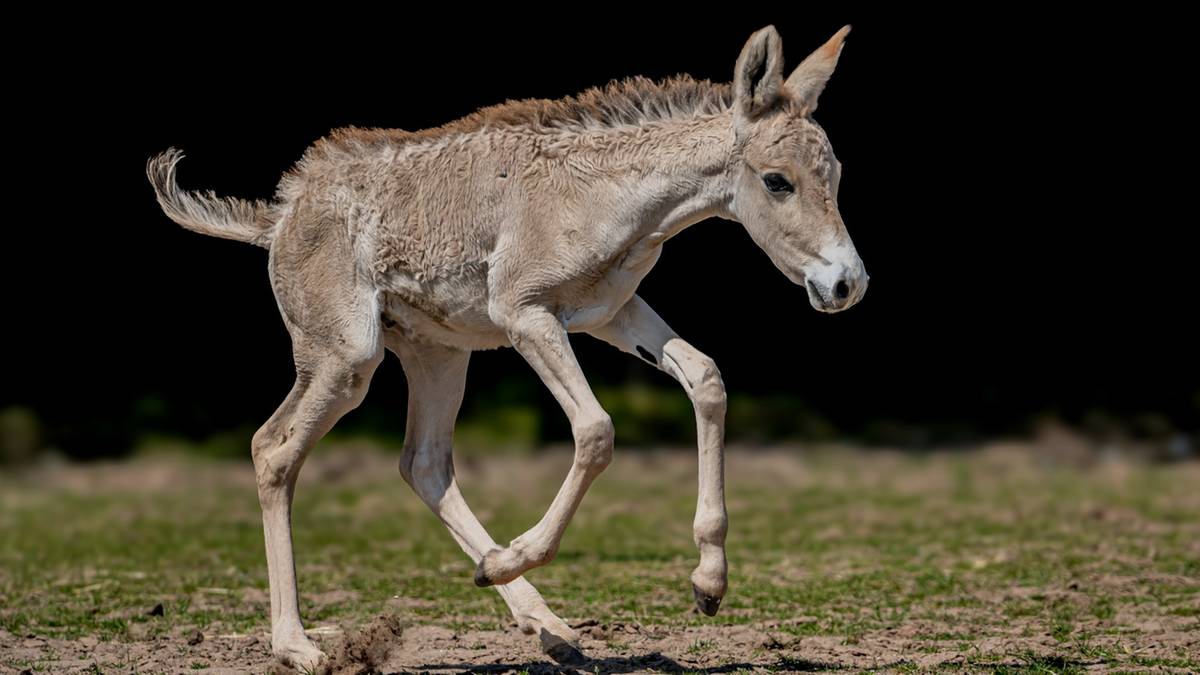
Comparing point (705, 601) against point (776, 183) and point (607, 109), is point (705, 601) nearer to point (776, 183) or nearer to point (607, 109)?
point (776, 183)

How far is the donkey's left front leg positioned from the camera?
18.4 feet

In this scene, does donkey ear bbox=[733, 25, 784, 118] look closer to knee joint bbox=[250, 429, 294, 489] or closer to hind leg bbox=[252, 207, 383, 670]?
hind leg bbox=[252, 207, 383, 670]

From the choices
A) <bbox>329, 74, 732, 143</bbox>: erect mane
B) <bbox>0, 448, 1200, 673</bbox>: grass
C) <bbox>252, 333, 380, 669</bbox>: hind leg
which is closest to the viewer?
<bbox>329, 74, 732, 143</bbox>: erect mane

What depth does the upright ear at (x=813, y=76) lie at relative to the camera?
5.73m

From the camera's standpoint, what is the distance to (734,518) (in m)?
10.8

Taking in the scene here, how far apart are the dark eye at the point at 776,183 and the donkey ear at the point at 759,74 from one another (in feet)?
0.80

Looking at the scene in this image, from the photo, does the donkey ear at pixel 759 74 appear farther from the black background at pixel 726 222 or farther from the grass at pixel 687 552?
the black background at pixel 726 222

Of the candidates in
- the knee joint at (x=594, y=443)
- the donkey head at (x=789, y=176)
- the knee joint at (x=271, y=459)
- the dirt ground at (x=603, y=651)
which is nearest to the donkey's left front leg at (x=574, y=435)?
the knee joint at (x=594, y=443)

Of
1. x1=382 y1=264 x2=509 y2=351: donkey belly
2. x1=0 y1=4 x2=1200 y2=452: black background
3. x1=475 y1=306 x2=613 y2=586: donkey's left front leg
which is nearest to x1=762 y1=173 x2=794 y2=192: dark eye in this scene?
x1=475 y1=306 x2=613 y2=586: donkey's left front leg

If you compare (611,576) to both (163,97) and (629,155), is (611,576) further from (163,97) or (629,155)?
(163,97)

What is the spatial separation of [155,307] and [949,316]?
7024mm

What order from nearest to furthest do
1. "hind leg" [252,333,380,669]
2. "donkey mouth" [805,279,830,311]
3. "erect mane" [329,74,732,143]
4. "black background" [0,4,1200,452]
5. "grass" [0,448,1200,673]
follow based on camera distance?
"donkey mouth" [805,279,830,311] → "erect mane" [329,74,732,143] → "hind leg" [252,333,380,669] → "grass" [0,448,1200,673] → "black background" [0,4,1200,452]

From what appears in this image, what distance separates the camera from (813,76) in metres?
5.75

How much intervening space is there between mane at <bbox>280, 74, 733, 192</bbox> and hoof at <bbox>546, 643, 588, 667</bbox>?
1893 millimetres
